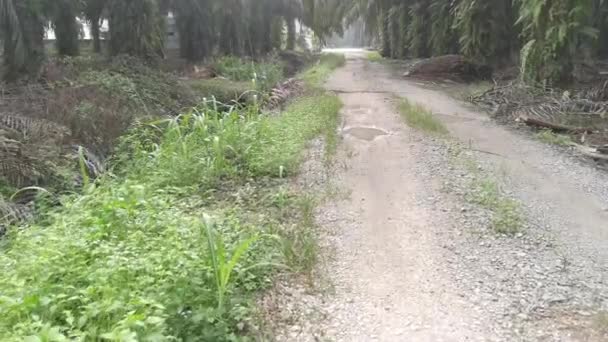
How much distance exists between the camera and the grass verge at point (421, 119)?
25.9ft

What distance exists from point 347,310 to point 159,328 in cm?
121

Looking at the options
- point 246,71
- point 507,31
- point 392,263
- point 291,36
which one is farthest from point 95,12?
point 392,263

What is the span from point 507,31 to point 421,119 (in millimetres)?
7037

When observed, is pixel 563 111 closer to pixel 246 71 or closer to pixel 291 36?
pixel 246 71

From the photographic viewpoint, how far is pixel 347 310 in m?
3.15

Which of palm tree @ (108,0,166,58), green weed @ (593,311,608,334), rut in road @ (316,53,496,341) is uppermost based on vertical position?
palm tree @ (108,0,166,58)

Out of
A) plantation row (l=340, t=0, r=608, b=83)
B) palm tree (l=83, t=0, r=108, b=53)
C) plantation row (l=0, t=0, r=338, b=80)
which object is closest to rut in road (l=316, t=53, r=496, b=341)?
plantation row (l=340, t=0, r=608, b=83)

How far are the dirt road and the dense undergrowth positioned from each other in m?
0.51

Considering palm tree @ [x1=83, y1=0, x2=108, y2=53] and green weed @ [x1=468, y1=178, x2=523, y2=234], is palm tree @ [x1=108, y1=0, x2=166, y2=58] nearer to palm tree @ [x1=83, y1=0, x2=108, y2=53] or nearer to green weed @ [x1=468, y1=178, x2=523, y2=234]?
palm tree @ [x1=83, y1=0, x2=108, y2=53]

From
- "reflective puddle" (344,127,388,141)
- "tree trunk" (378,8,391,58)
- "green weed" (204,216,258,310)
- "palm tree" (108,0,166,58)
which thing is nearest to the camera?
"green weed" (204,216,258,310)

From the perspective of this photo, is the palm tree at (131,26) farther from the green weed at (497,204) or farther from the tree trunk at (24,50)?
the green weed at (497,204)

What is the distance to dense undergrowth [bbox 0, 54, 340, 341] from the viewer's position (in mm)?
2473

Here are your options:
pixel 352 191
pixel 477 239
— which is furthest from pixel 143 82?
pixel 477 239

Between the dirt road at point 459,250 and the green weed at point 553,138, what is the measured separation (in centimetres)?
42
